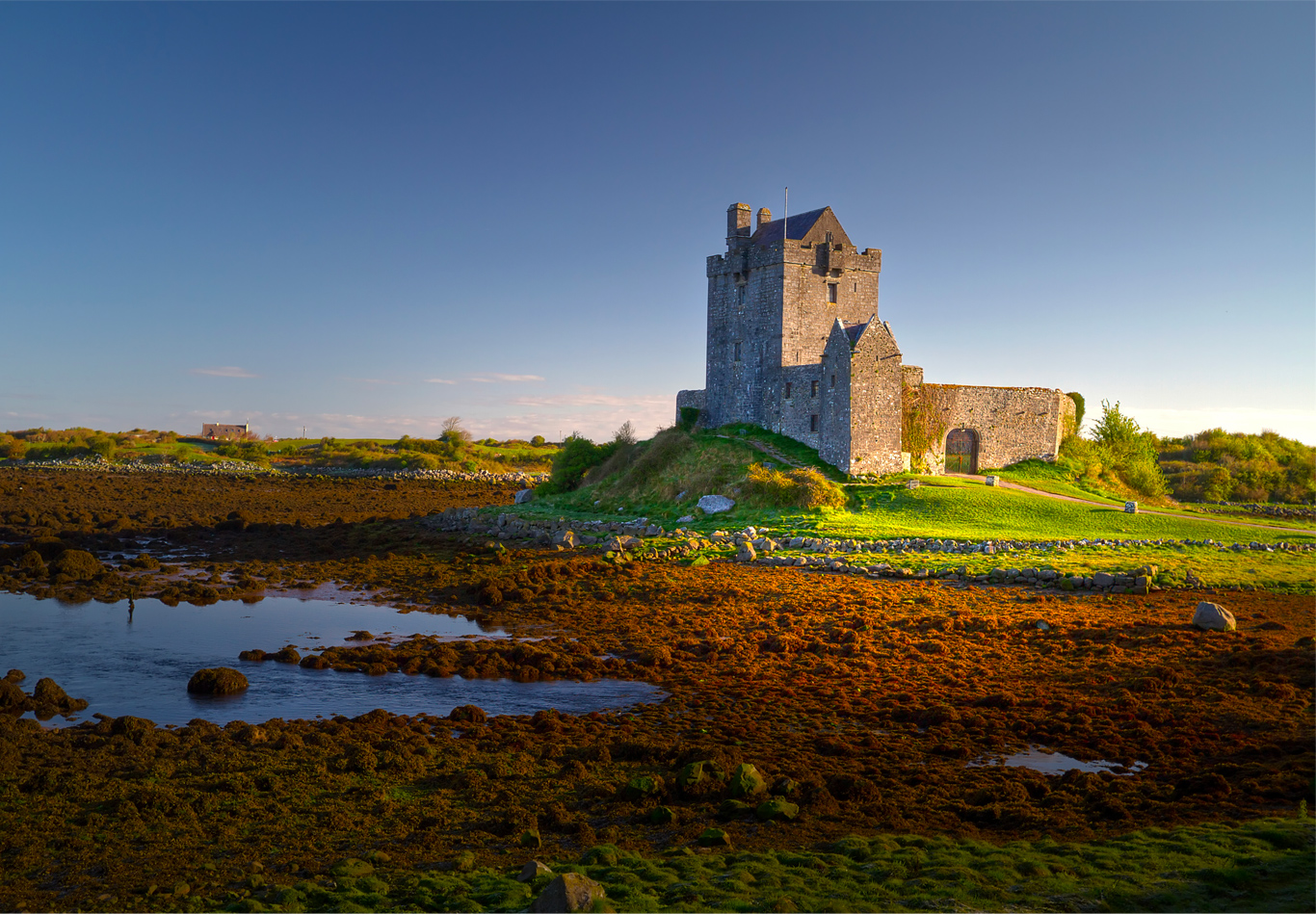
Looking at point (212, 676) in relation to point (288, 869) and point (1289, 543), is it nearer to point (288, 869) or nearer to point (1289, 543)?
point (288, 869)

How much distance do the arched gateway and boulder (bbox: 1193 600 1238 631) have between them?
2495cm

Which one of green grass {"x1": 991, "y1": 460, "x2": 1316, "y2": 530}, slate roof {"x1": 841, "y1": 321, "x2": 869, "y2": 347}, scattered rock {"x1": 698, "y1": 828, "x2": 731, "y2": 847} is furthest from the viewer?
green grass {"x1": 991, "y1": 460, "x2": 1316, "y2": 530}

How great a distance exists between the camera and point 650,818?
870cm

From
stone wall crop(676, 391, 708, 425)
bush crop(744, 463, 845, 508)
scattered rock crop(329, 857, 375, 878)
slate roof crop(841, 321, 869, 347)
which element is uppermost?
slate roof crop(841, 321, 869, 347)

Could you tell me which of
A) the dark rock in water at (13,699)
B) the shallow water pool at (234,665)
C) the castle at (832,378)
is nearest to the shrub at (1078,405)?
the castle at (832,378)

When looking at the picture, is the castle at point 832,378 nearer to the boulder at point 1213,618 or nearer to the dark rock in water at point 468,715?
the boulder at point 1213,618

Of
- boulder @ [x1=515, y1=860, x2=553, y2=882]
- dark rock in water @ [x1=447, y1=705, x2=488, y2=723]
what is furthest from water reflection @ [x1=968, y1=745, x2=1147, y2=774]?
dark rock in water @ [x1=447, y1=705, x2=488, y2=723]

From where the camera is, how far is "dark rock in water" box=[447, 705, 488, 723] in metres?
12.1

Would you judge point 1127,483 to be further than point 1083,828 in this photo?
Yes

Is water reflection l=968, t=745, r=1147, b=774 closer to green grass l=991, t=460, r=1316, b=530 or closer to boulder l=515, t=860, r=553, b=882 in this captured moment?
boulder l=515, t=860, r=553, b=882

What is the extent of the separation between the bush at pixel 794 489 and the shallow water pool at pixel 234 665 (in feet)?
52.3

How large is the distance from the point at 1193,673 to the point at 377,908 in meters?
12.6

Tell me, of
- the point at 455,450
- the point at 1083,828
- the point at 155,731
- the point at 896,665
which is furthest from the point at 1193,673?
the point at 455,450

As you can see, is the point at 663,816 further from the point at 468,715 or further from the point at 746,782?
the point at 468,715
